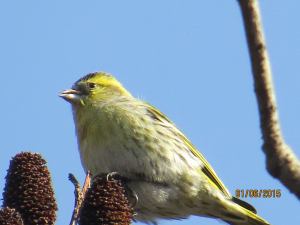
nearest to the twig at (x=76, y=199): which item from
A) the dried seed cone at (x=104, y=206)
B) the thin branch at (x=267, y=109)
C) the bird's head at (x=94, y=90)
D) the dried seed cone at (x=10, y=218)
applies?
the dried seed cone at (x=104, y=206)

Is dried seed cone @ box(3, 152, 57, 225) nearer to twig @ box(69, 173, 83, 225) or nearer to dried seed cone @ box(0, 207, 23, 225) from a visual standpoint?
twig @ box(69, 173, 83, 225)

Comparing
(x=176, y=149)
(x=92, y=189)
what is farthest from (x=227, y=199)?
(x=92, y=189)

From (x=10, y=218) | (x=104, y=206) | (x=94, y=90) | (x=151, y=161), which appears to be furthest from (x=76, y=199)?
(x=94, y=90)

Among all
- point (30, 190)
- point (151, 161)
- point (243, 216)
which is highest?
point (151, 161)

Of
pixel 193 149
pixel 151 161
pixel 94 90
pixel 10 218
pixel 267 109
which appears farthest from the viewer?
pixel 94 90

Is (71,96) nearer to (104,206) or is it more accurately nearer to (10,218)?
(104,206)

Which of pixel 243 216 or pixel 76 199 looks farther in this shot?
pixel 243 216
